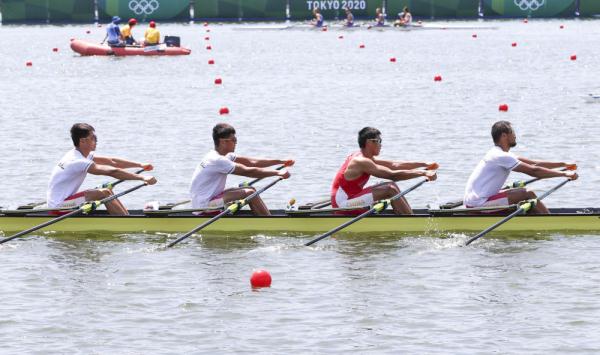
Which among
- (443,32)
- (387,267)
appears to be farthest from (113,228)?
(443,32)

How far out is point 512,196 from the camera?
1650 centimetres

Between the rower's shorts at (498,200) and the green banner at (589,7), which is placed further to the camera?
the green banner at (589,7)

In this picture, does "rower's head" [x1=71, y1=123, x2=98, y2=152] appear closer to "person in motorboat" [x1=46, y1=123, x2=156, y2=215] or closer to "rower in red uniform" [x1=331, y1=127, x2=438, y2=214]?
"person in motorboat" [x1=46, y1=123, x2=156, y2=215]

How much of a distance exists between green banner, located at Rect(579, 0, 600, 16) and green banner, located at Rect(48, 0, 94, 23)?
28633 millimetres

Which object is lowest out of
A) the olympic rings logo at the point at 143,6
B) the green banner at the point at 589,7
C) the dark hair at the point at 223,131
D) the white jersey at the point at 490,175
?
the white jersey at the point at 490,175

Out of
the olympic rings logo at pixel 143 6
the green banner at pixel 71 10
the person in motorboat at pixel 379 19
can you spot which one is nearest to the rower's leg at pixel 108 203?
the person in motorboat at pixel 379 19

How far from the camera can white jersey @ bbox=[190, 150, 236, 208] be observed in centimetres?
1662

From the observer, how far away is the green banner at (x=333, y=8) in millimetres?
71250

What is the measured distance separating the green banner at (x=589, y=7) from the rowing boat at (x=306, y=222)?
2301 inches

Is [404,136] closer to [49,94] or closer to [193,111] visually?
[193,111]

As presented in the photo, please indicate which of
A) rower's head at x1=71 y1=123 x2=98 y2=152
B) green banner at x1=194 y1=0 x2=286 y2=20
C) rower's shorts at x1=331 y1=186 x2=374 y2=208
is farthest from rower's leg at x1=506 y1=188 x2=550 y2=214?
green banner at x1=194 y1=0 x2=286 y2=20

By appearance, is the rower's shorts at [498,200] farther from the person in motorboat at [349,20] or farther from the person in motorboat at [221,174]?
the person in motorboat at [349,20]

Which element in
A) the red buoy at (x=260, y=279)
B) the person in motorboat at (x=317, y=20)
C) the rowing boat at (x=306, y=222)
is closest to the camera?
the red buoy at (x=260, y=279)

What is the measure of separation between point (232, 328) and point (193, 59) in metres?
39.5
